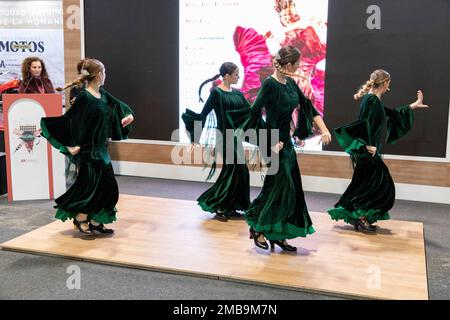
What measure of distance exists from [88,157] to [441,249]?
293 cm

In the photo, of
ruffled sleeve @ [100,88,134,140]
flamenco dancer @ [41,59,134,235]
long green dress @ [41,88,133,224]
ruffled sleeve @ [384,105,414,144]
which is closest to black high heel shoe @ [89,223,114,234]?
flamenco dancer @ [41,59,134,235]

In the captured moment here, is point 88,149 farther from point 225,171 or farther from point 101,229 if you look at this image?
point 225,171

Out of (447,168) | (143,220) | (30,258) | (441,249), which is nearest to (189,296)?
(30,258)

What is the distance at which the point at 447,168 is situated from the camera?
5656 mm

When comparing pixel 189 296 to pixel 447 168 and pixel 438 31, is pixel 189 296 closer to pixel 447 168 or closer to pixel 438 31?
pixel 447 168

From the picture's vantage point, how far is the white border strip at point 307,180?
18.8 ft

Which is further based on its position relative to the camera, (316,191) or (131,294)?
(316,191)

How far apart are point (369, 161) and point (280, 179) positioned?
1063 mm

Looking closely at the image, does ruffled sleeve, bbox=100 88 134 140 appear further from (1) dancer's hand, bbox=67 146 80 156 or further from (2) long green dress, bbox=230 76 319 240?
(2) long green dress, bbox=230 76 319 240

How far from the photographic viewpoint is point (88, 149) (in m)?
4.07

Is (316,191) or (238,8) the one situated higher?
(238,8)

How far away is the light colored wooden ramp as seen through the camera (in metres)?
3.30

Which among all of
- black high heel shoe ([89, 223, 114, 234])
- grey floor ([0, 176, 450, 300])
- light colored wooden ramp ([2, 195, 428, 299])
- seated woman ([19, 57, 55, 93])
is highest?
seated woman ([19, 57, 55, 93])

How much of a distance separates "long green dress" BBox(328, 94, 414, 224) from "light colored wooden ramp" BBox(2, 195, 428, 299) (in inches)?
7.9
